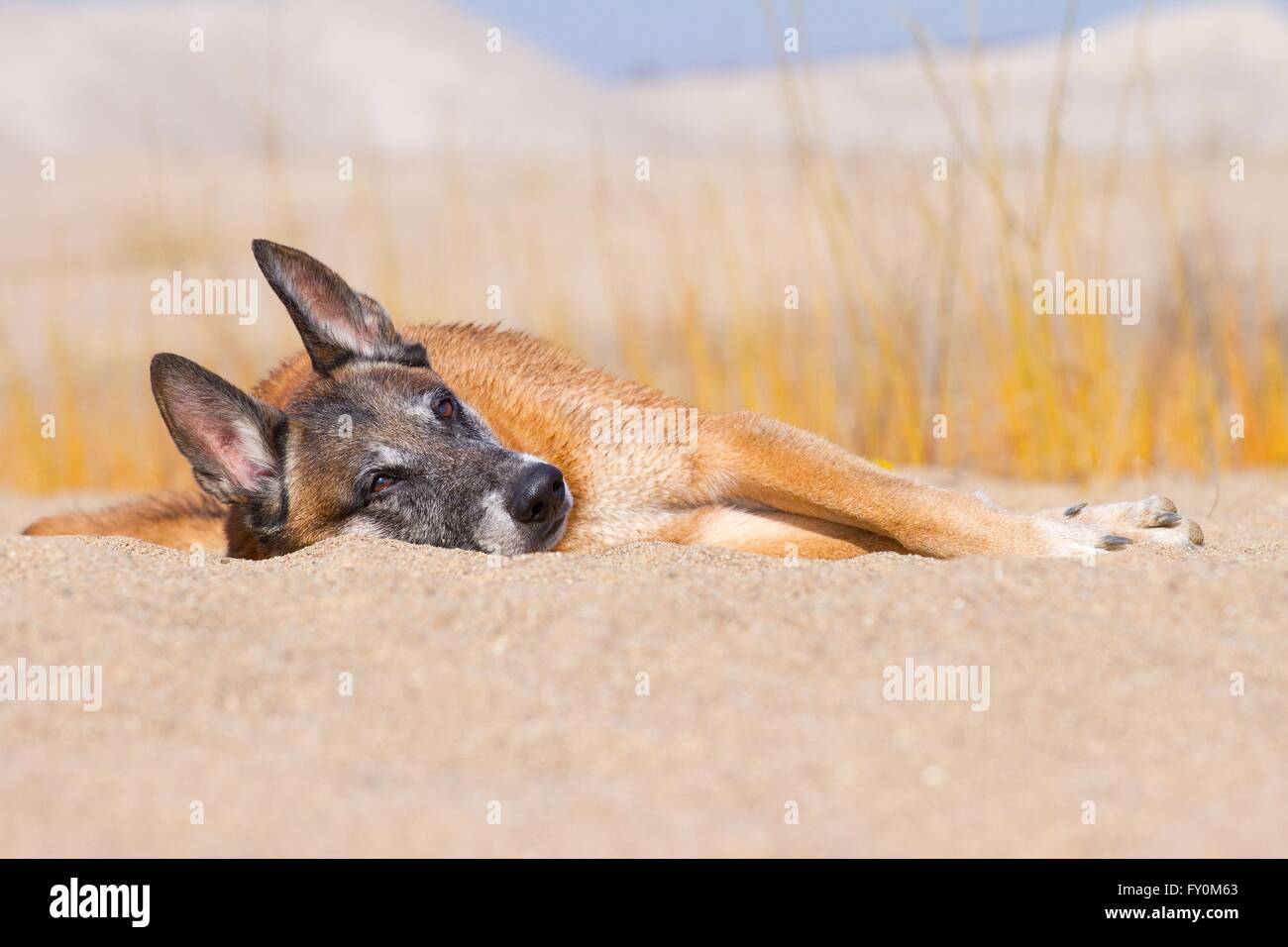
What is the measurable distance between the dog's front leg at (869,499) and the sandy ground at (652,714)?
513mm

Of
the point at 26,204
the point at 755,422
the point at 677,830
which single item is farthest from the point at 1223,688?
the point at 26,204

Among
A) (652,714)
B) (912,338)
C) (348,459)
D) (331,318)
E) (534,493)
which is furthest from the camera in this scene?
(912,338)

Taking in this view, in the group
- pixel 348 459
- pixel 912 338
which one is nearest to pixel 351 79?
pixel 912 338

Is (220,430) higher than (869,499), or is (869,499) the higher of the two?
(220,430)

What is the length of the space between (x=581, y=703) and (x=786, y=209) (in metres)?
17.9

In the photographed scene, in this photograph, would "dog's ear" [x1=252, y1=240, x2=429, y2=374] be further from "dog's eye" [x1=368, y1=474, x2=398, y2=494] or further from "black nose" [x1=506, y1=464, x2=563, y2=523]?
"black nose" [x1=506, y1=464, x2=563, y2=523]

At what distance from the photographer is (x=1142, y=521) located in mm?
3857

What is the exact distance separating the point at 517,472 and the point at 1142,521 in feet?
6.41

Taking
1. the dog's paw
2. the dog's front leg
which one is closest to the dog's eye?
the dog's front leg

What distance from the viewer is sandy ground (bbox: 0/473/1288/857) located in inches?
75.9

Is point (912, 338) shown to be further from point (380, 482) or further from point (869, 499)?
point (380, 482)

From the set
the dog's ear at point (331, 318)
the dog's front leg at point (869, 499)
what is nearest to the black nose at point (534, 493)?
the dog's front leg at point (869, 499)

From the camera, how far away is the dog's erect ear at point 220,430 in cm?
372

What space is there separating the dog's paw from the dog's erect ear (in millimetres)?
2517
